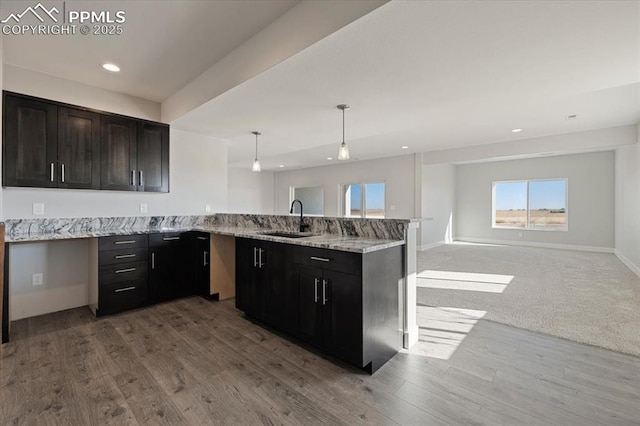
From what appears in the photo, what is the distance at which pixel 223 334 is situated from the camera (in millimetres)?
2750

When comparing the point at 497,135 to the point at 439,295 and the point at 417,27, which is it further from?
the point at 417,27

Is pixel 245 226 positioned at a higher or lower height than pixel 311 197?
lower

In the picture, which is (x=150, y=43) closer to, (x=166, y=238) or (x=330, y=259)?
(x=166, y=238)

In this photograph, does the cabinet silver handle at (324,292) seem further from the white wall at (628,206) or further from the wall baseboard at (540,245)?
the wall baseboard at (540,245)

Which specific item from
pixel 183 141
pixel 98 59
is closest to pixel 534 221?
pixel 183 141

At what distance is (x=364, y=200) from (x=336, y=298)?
678 cm

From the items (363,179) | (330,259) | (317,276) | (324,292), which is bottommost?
(324,292)

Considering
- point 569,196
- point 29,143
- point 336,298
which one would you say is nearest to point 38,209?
point 29,143

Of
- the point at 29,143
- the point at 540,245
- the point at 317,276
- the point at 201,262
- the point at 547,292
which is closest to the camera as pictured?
the point at 317,276

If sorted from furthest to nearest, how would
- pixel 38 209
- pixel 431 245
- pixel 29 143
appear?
pixel 431 245
pixel 38 209
pixel 29 143

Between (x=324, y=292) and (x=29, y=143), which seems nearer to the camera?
(x=324, y=292)

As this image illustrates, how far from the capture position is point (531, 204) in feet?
26.9

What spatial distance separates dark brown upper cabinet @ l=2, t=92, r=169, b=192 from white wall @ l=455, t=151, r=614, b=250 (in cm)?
865

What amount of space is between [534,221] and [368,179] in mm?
4839
